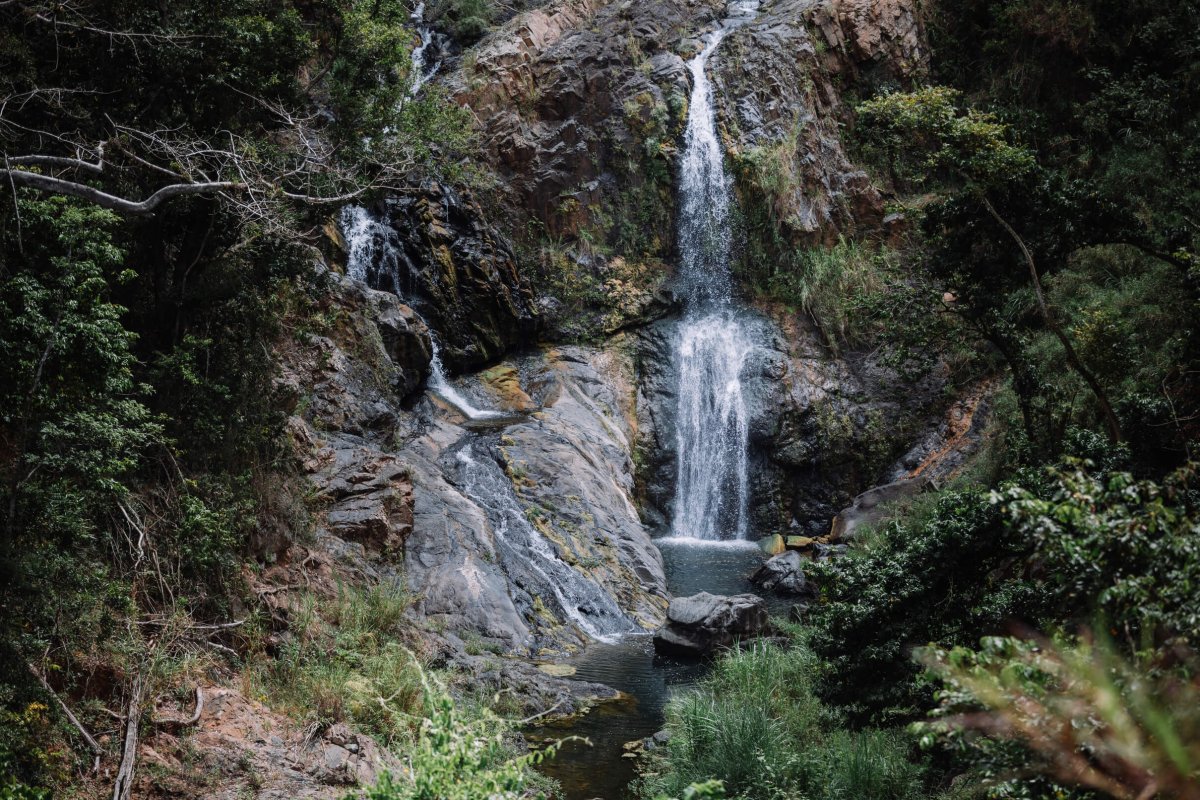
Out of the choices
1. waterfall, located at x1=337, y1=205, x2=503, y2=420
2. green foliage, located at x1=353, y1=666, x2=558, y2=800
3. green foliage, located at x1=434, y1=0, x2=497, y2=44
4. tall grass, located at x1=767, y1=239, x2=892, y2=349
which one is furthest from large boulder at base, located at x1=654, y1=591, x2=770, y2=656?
green foliage, located at x1=434, y1=0, x2=497, y2=44

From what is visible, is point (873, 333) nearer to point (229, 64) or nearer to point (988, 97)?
point (988, 97)

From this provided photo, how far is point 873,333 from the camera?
23.0 meters

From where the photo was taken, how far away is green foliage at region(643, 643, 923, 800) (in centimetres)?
719

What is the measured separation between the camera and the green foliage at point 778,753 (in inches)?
283

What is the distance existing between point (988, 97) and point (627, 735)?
76.2 feet

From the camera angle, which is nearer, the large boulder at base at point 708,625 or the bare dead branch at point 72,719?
the bare dead branch at point 72,719

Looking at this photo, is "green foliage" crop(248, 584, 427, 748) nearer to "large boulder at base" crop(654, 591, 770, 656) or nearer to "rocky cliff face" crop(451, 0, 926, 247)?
"large boulder at base" crop(654, 591, 770, 656)

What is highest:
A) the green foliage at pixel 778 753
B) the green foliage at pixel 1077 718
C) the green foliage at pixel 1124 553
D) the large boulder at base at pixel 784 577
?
the green foliage at pixel 1124 553

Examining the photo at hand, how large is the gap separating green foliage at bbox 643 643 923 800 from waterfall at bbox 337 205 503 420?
12891 millimetres

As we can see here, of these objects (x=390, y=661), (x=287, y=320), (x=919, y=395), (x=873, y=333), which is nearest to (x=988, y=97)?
(x=873, y=333)

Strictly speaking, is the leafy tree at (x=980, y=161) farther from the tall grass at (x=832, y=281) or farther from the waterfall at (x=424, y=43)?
the waterfall at (x=424, y=43)

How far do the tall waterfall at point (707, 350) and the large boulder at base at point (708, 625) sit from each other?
8.64 metres

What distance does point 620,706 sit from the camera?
10.5 meters

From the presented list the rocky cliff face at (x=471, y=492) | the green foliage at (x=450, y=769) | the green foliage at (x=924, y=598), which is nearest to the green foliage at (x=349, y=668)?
the rocky cliff face at (x=471, y=492)
